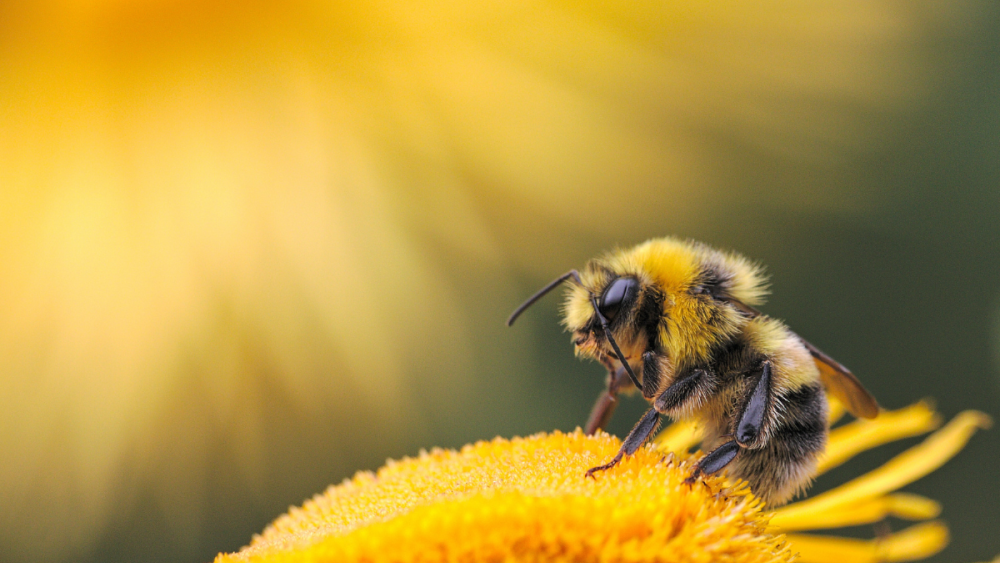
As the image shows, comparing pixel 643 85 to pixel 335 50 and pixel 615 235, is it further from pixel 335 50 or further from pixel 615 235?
pixel 335 50

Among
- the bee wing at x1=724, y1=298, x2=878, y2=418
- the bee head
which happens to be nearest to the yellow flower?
the bee head

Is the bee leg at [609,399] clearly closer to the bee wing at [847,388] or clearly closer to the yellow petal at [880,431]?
the bee wing at [847,388]

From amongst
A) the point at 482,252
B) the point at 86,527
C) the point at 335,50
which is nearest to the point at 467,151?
the point at 482,252

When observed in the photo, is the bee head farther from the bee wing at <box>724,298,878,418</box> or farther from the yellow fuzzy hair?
the bee wing at <box>724,298,878,418</box>

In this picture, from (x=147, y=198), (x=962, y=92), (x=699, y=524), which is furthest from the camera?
(x=147, y=198)

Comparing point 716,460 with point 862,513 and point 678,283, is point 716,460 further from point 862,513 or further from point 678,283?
point 862,513

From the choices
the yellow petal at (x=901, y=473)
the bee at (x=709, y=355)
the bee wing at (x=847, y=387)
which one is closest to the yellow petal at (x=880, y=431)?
the yellow petal at (x=901, y=473)
